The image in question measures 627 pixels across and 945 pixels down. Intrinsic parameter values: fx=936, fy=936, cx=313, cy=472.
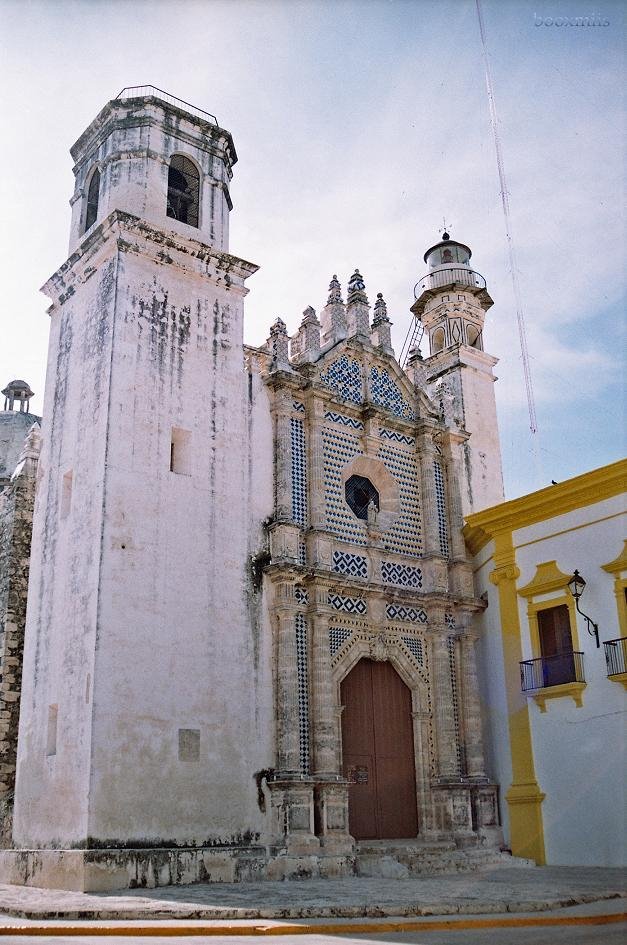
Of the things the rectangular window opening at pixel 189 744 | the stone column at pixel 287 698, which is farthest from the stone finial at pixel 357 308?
the rectangular window opening at pixel 189 744

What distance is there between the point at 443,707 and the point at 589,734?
267 centimetres

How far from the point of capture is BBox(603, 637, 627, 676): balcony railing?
46.0 ft

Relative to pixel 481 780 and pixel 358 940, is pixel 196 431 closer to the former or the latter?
pixel 481 780

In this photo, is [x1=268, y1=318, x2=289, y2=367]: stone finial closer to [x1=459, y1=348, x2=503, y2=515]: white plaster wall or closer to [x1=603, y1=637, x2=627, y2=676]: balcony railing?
[x1=459, y1=348, x2=503, y2=515]: white plaster wall

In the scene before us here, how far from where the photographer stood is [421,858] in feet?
46.5

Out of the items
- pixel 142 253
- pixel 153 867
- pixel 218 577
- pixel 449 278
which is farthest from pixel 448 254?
pixel 153 867

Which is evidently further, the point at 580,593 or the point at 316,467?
the point at 316,467

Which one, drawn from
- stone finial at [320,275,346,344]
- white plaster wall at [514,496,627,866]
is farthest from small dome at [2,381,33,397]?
white plaster wall at [514,496,627,866]

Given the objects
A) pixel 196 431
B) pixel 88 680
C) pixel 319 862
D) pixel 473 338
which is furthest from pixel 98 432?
pixel 473 338

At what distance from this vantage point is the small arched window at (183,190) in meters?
16.2

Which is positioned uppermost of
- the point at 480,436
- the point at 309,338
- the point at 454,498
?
the point at 309,338

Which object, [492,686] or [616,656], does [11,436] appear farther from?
[616,656]

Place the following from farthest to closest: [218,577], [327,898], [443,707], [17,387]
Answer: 1. [17,387]
2. [443,707]
3. [218,577]
4. [327,898]

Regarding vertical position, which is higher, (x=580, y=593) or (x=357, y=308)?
(x=357, y=308)
